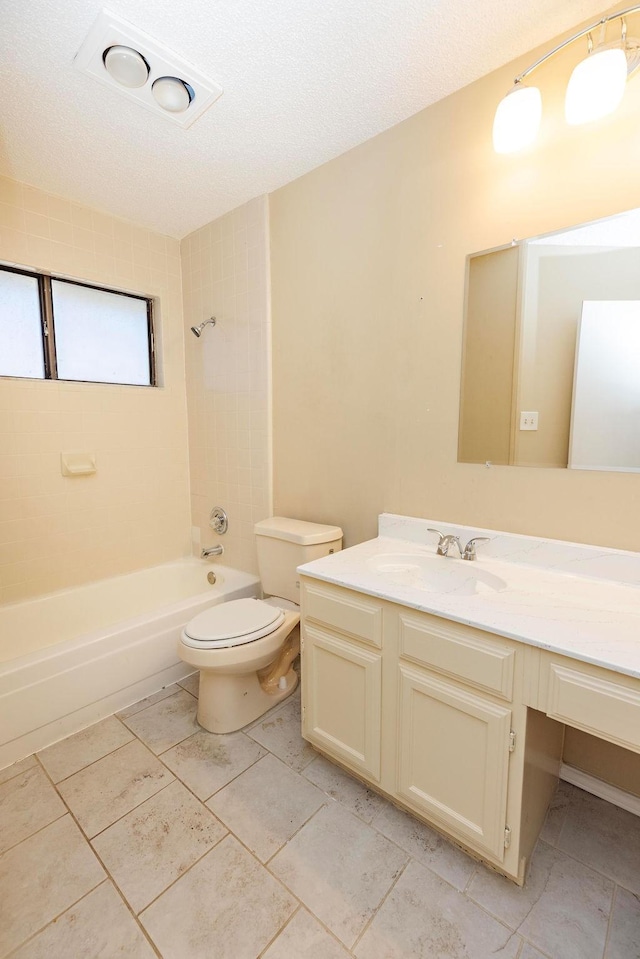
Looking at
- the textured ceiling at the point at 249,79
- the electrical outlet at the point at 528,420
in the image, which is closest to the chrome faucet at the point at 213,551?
the electrical outlet at the point at 528,420

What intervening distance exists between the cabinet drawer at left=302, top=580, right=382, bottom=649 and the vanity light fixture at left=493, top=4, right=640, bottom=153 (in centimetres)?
150

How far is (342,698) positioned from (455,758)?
0.39 metres

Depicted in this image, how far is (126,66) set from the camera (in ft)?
4.43

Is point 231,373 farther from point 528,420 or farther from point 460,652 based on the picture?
point 460,652

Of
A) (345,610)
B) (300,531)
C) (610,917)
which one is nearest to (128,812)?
(345,610)

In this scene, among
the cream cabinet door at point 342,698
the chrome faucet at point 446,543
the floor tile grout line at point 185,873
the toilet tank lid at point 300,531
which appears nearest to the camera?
the floor tile grout line at point 185,873

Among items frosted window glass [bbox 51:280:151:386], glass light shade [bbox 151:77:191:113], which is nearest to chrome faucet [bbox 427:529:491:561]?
glass light shade [bbox 151:77:191:113]

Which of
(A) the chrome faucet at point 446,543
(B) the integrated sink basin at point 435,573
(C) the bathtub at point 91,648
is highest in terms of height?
(A) the chrome faucet at point 446,543

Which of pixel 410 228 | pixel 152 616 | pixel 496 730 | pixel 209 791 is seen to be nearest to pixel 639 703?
pixel 496 730

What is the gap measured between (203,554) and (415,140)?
7.65 ft

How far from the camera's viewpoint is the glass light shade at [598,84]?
3.49 feet

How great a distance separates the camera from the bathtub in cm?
158

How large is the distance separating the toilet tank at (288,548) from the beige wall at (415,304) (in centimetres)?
A: 11

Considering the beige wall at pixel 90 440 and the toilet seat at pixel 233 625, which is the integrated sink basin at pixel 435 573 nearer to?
the toilet seat at pixel 233 625
